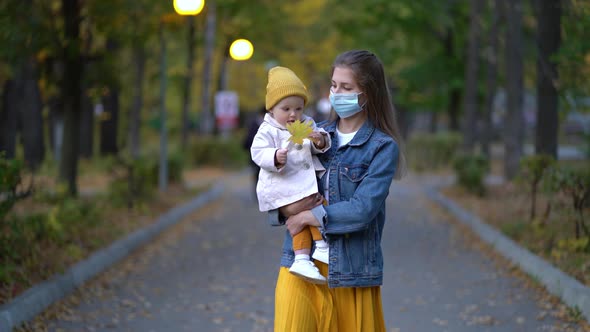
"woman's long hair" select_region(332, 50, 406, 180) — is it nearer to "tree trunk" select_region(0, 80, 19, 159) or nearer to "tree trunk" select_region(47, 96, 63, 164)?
"tree trunk" select_region(0, 80, 19, 159)

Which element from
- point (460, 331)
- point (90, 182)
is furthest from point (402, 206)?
point (460, 331)

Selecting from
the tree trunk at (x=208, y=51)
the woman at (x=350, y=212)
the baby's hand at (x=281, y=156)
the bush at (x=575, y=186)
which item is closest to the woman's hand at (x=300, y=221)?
the woman at (x=350, y=212)

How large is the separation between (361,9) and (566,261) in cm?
2219

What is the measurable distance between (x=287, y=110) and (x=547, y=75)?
9554 millimetres

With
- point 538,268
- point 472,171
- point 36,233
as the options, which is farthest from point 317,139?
point 472,171

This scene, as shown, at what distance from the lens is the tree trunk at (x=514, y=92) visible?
58.2 feet

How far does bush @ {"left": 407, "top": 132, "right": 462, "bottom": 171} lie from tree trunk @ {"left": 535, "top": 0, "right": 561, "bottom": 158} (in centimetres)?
1711

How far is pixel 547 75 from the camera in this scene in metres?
13.0

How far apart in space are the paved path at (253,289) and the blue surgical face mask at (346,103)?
3.58 meters

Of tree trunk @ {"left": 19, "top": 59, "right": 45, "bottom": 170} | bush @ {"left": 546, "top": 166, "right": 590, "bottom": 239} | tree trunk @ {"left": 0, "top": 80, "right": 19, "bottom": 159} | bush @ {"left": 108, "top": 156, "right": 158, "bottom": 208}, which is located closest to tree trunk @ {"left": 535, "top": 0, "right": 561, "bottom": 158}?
bush @ {"left": 546, "top": 166, "right": 590, "bottom": 239}

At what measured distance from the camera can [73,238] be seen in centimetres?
1088

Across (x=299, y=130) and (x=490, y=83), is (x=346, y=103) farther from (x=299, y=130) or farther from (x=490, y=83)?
(x=490, y=83)

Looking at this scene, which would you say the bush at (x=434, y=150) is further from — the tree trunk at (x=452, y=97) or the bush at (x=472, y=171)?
the bush at (x=472, y=171)

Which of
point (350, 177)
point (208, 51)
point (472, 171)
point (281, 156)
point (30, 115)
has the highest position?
point (208, 51)
